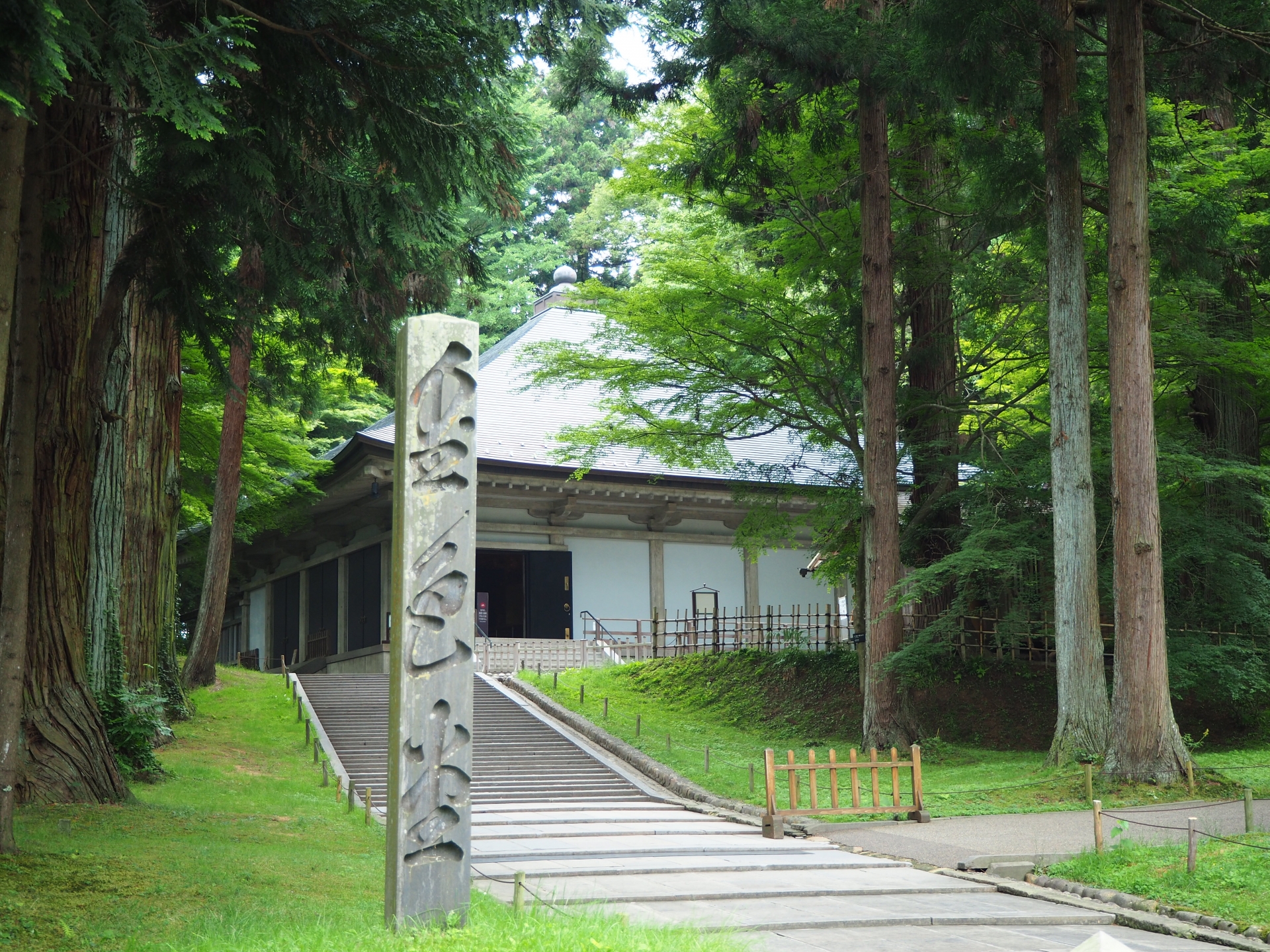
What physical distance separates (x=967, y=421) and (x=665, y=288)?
5.76 meters

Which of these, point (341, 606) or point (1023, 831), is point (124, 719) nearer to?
point (1023, 831)

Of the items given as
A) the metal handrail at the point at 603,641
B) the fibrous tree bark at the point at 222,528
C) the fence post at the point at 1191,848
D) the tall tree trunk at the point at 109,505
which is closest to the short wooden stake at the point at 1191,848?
the fence post at the point at 1191,848

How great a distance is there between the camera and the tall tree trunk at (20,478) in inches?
294

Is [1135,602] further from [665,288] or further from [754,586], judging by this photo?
[754,586]

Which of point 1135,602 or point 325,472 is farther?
point 325,472

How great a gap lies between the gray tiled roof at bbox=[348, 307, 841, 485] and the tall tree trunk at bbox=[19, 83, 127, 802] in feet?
38.3

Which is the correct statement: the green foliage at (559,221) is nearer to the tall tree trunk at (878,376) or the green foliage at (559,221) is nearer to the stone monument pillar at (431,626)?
the tall tree trunk at (878,376)

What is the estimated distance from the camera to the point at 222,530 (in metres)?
18.2

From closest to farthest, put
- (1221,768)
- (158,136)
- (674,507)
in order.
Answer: (158,136), (1221,768), (674,507)

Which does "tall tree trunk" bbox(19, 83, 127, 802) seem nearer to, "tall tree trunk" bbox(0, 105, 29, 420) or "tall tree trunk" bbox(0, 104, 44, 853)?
"tall tree trunk" bbox(0, 104, 44, 853)

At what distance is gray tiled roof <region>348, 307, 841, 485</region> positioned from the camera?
23594 millimetres

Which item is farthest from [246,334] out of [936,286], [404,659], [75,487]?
[404,659]

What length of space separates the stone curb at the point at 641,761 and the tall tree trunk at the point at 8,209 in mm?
8277

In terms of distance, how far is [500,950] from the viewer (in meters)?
5.17
